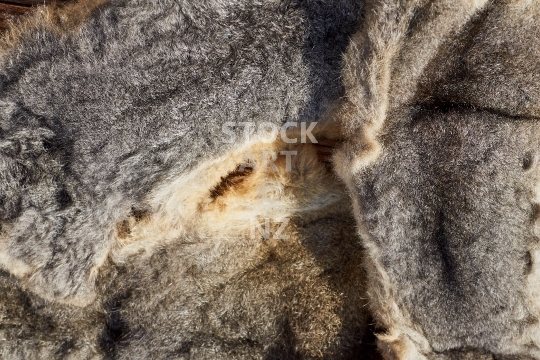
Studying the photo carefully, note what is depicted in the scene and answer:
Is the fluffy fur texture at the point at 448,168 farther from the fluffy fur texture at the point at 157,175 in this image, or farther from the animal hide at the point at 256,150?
the fluffy fur texture at the point at 157,175

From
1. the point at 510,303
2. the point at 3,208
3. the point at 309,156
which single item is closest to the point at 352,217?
the point at 309,156

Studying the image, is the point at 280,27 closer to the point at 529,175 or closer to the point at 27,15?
the point at 27,15

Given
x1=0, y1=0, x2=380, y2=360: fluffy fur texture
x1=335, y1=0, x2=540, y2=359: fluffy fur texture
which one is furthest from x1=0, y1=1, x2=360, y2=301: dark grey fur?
x1=335, y1=0, x2=540, y2=359: fluffy fur texture

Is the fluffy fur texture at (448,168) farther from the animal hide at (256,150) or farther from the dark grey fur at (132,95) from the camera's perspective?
the dark grey fur at (132,95)

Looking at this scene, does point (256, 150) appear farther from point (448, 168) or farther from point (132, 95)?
point (448, 168)

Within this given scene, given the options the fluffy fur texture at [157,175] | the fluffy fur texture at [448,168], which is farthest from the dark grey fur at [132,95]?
the fluffy fur texture at [448,168]

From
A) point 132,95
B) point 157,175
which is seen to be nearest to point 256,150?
point 157,175

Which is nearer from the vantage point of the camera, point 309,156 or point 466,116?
point 466,116
